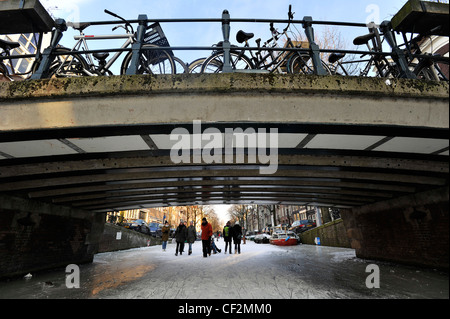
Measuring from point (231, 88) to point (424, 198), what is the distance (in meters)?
6.16

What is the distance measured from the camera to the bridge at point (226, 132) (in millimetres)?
3199

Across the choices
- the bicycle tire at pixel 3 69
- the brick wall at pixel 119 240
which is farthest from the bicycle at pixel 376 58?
the brick wall at pixel 119 240

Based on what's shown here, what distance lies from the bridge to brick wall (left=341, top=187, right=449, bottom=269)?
0.06 metres

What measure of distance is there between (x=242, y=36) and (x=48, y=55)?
4.49 meters

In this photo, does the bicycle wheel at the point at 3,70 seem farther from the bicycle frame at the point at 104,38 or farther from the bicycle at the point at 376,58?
the bicycle at the point at 376,58

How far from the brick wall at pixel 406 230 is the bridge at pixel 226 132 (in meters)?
0.06

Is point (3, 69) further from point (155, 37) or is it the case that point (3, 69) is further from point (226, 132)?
point (226, 132)

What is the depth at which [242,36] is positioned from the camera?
6160 mm

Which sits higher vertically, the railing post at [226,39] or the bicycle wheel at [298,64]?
the bicycle wheel at [298,64]

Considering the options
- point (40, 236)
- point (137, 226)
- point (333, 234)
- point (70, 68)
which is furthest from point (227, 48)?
point (137, 226)

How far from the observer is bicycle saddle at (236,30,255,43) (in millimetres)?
6086

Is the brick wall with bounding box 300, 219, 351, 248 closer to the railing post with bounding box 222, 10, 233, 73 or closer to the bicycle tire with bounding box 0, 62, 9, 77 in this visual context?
the railing post with bounding box 222, 10, 233, 73

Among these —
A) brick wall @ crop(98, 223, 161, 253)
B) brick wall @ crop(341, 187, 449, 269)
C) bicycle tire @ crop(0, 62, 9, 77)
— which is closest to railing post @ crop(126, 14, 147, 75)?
bicycle tire @ crop(0, 62, 9, 77)
